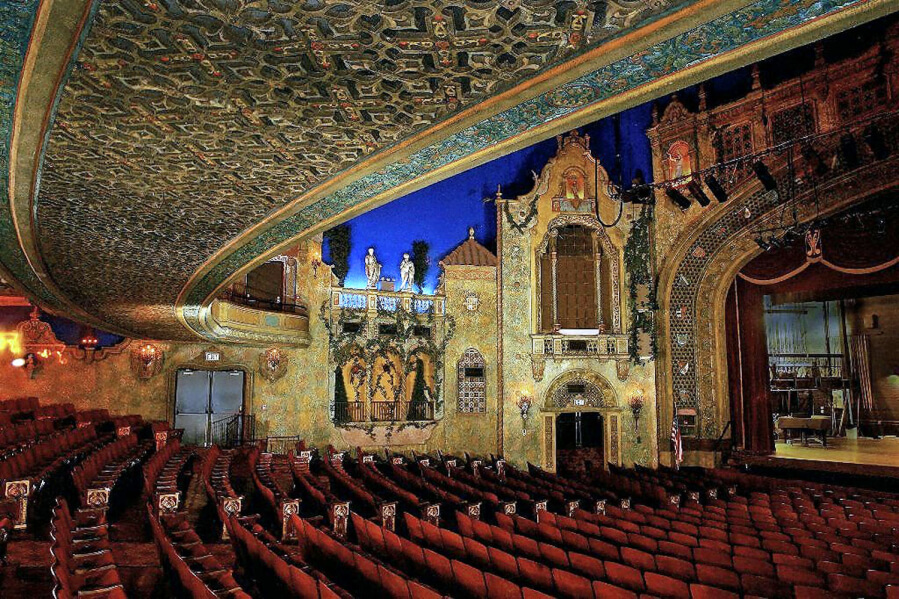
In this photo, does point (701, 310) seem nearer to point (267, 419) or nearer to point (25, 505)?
point (267, 419)

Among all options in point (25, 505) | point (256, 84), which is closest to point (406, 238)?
point (25, 505)

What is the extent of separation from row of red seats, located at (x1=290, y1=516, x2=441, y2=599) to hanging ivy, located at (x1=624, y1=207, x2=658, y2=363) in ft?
44.8

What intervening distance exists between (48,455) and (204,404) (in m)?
7.00

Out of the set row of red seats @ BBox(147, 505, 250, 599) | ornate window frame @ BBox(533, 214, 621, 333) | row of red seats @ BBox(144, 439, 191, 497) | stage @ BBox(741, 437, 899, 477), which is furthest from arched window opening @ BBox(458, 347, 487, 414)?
row of red seats @ BBox(147, 505, 250, 599)

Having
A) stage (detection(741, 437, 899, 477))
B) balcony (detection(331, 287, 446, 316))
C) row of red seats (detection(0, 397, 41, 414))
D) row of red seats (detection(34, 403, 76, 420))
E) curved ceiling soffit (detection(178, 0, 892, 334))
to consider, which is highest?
balcony (detection(331, 287, 446, 316))

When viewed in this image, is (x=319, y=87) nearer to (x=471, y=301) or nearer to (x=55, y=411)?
(x=55, y=411)

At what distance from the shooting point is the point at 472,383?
18.3 m

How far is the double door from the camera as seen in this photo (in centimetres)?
1666

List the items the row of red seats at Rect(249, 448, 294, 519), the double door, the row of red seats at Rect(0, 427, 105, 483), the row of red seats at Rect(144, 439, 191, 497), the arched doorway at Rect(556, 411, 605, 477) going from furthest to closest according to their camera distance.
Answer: the arched doorway at Rect(556, 411, 605, 477) < the double door < the row of red seats at Rect(249, 448, 294, 519) < the row of red seats at Rect(144, 439, 191, 497) < the row of red seats at Rect(0, 427, 105, 483)

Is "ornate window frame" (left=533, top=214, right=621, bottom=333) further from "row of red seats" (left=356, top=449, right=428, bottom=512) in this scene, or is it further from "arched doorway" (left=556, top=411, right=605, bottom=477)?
"row of red seats" (left=356, top=449, right=428, bottom=512)

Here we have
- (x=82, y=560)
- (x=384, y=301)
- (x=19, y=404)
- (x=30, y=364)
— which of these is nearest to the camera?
(x=82, y=560)

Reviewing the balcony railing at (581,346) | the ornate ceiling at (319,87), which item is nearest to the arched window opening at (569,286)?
the balcony railing at (581,346)

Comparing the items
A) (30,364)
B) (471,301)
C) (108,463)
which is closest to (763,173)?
(471,301)

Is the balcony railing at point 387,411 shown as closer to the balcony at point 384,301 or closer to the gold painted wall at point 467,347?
the gold painted wall at point 467,347
